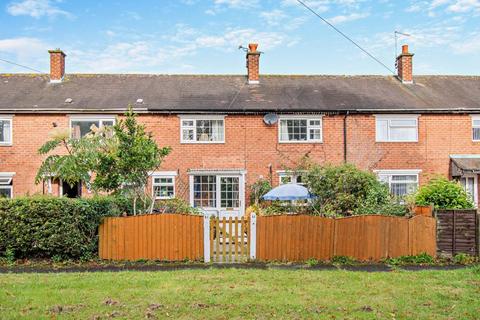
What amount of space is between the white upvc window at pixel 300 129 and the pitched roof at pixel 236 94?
21.6 inches

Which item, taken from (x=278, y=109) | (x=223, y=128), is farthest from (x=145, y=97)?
(x=278, y=109)

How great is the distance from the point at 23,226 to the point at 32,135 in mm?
11011

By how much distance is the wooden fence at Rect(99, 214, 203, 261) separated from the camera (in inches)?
472

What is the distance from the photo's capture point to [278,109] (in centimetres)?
2169

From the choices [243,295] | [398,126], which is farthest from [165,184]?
[243,295]

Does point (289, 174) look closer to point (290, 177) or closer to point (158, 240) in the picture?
point (290, 177)

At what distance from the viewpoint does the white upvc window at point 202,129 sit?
861 inches

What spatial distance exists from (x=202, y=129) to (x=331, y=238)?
1134cm

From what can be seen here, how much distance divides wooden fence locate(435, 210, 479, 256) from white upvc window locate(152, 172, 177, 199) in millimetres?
12165

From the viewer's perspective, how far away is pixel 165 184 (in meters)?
21.4

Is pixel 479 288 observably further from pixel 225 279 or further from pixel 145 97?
pixel 145 97

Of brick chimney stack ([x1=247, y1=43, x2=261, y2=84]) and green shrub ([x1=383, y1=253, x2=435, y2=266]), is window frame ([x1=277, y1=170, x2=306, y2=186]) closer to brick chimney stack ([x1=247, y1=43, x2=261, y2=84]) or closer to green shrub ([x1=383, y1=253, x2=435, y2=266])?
brick chimney stack ([x1=247, y1=43, x2=261, y2=84])

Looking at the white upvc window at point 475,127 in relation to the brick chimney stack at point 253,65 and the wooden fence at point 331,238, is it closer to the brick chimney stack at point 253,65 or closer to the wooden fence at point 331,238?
the brick chimney stack at point 253,65

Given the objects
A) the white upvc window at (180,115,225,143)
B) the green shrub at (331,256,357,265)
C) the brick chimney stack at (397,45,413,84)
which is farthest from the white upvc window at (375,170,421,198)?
the green shrub at (331,256,357,265)
